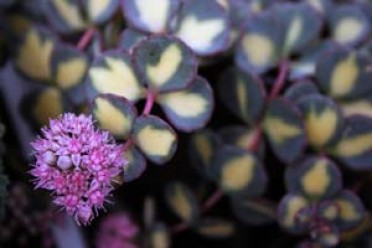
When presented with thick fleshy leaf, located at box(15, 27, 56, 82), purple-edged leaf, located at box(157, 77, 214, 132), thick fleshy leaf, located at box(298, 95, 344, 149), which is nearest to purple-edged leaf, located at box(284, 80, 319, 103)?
thick fleshy leaf, located at box(298, 95, 344, 149)

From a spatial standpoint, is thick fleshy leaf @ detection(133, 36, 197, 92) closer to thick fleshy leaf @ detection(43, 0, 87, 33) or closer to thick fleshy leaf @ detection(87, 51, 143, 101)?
thick fleshy leaf @ detection(87, 51, 143, 101)

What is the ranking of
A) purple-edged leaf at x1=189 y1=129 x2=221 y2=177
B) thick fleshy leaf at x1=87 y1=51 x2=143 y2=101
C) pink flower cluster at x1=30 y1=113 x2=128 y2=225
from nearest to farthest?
1. pink flower cluster at x1=30 y1=113 x2=128 y2=225
2. thick fleshy leaf at x1=87 y1=51 x2=143 y2=101
3. purple-edged leaf at x1=189 y1=129 x2=221 y2=177

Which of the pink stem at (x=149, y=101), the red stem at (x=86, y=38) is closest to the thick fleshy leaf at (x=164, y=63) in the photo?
the pink stem at (x=149, y=101)

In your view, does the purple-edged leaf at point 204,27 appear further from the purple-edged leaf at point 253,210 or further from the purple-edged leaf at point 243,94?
the purple-edged leaf at point 253,210

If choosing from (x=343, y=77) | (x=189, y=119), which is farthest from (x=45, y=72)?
(x=343, y=77)

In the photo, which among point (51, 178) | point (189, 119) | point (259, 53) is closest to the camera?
point (51, 178)

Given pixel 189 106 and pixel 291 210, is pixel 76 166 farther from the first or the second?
pixel 291 210

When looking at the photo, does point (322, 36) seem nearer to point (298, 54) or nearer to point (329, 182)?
point (298, 54)
